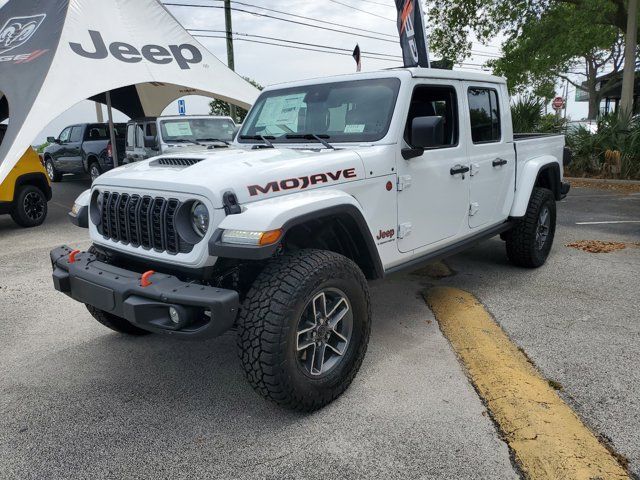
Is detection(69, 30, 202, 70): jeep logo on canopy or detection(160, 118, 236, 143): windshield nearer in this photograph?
detection(69, 30, 202, 70): jeep logo on canopy

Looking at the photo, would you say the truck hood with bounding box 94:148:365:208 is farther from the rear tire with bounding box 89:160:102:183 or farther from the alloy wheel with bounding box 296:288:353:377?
the rear tire with bounding box 89:160:102:183

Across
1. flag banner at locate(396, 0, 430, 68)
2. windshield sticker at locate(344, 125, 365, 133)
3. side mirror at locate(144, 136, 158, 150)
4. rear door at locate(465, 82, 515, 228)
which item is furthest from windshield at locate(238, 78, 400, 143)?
side mirror at locate(144, 136, 158, 150)

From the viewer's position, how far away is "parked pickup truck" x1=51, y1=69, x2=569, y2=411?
8.33ft

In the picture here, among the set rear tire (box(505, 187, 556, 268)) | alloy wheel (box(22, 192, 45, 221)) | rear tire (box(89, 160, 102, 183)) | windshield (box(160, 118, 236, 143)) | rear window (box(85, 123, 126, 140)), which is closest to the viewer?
rear tire (box(505, 187, 556, 268))

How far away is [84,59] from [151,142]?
2.08 metres

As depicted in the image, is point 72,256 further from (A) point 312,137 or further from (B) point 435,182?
(B) point 435,182

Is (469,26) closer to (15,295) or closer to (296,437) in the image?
(15,295)

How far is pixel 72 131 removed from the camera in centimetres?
1564

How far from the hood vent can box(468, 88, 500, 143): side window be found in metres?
2.37

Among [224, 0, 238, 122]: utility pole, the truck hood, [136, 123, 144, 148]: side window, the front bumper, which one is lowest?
the front bumper

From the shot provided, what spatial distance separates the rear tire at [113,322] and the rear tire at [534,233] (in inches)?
142

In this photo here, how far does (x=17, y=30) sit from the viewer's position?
1092cm

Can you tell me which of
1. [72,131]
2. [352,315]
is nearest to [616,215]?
[352,315]

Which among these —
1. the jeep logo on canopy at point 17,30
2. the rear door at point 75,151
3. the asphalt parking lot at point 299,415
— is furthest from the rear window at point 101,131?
the asphalt parking lot at point 299,415
